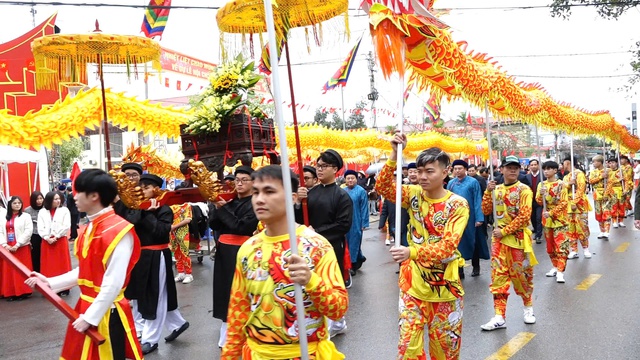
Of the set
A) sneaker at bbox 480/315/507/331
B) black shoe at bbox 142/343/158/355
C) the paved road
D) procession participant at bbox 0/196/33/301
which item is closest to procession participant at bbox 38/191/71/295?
procession participant at bbox 0/196/33/301

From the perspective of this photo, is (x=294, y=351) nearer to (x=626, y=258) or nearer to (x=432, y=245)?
(x=432, y=245)

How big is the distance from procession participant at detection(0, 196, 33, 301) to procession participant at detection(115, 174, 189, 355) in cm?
427

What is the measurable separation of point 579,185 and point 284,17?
24.8 feet

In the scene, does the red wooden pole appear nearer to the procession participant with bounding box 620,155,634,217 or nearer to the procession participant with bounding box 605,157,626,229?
the procession participant with bounding box 605,157,626,229

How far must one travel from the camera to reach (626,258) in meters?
10.0

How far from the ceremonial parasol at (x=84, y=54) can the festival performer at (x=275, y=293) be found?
10.7ft

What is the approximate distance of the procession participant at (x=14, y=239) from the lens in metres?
8.87

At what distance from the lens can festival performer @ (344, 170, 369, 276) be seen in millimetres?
9039

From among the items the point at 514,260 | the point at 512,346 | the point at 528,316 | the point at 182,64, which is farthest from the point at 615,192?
the point at 182,64

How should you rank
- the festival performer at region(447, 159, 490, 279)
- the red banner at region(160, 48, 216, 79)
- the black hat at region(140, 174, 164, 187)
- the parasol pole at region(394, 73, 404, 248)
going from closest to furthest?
the parasol pole at region(394, 73, 404, 248) < the black hat at region(140, 174, 164, 187) < the festival performer at region(447, 159, 490, 279) < the red banner at region(160, 48, 216, 79)

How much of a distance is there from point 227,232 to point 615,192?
12488mm

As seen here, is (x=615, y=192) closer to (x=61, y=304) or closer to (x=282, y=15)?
(x=282, y=15)

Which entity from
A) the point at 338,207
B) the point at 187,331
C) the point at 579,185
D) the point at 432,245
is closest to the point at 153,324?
the point at 187,331

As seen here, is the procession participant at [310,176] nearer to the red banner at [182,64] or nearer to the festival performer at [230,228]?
the festival performer at [230,228]
